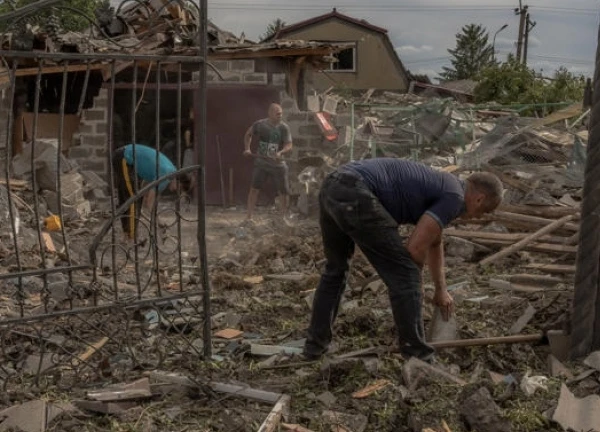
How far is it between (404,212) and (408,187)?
0.17m

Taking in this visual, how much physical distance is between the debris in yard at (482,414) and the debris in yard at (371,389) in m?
0.62

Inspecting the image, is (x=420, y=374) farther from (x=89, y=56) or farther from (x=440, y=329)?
(x=89, y=56)

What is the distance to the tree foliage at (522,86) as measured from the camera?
2918 centimetres

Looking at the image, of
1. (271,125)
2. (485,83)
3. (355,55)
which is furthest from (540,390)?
(355,55)

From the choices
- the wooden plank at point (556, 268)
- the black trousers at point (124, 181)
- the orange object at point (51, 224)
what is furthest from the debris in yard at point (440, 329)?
the orange object at point (51, 224)

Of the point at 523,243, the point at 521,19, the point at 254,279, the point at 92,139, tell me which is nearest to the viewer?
the point at 523,243

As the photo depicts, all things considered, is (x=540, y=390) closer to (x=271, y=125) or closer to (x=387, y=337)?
(x=387, y=337)

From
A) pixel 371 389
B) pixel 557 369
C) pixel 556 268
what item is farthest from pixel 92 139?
pixel 557 369

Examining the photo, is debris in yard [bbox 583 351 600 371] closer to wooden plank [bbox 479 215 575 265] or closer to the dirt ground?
the dirt ground

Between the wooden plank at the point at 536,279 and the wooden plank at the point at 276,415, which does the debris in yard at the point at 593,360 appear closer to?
the wooden plank at the point at 536,279

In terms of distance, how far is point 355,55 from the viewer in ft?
150

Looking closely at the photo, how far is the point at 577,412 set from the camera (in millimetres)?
4793

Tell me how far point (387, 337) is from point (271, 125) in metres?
7.52

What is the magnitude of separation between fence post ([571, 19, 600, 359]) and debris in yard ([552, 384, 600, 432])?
79 cm
